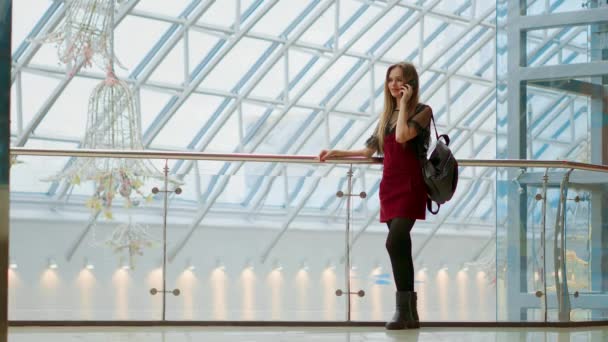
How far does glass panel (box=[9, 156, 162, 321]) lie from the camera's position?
16.2ft

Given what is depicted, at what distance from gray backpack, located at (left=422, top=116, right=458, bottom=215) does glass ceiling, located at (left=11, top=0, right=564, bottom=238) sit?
884 cm

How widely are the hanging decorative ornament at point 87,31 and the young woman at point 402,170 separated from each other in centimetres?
187

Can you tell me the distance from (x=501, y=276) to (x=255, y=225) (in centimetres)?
147

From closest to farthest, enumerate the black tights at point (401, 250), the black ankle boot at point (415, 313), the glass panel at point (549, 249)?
the black tights at point (401, 250), the black ankle boot at point (415, 313), the glass panel at point (549, 249)

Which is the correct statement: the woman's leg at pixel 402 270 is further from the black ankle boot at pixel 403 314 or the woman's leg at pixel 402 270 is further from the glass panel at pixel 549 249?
the glass panel at pixel 549 249

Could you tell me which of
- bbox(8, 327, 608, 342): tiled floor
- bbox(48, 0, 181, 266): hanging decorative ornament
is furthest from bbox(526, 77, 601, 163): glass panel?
bbox(48, 0, 181, 266): hanging decorative ornament

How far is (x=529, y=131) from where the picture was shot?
25.7ft

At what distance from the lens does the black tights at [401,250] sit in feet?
15.0

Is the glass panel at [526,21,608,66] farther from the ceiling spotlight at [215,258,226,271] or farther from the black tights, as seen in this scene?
the ceiling spotlight at [215,258,226,271]

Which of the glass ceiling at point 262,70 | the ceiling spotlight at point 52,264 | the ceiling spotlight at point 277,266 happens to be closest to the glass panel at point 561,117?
the ceiling spotlight at point 277,266

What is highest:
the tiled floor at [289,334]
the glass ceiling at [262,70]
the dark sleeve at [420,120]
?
the glass ceiling at [262,70]

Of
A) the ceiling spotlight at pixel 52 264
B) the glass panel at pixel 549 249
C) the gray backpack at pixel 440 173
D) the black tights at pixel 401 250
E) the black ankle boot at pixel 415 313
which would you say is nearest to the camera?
the gray backpack at pixel 440 173

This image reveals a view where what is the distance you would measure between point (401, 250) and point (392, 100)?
695 mm

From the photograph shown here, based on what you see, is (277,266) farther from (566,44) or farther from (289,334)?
(566,44)
